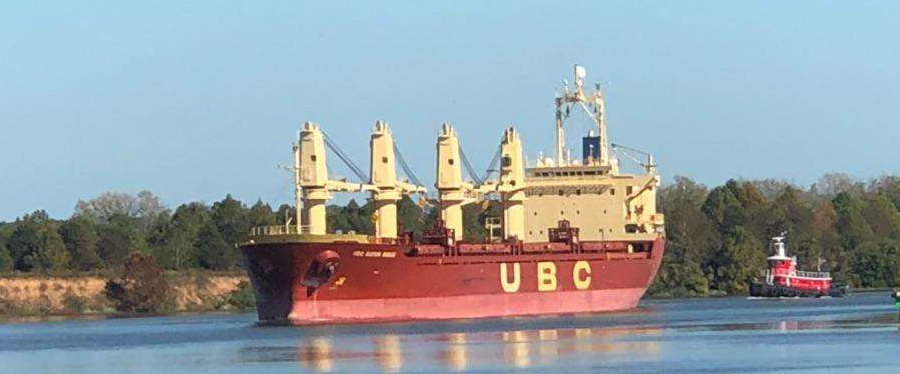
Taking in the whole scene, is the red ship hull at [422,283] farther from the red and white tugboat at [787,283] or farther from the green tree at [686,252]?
the green tree at [686,252]

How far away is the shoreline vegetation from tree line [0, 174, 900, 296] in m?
0.10

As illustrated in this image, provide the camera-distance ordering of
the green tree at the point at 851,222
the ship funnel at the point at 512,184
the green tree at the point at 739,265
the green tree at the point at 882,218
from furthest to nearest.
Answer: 1. the green tree at the point at 882,218
2. the green tree at the point at 851,222
3. the green tree at the point at 739,265
4. the ship funnel at the point at 512,184

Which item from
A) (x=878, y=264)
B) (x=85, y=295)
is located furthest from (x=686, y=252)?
(x=85, y=295)

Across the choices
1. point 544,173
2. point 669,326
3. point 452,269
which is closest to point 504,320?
point 452,269

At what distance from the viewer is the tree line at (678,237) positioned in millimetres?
135500

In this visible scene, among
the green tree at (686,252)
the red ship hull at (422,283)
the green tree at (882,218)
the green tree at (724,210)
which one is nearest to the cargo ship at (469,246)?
the red ship hull at (422,283)

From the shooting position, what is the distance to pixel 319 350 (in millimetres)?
66188

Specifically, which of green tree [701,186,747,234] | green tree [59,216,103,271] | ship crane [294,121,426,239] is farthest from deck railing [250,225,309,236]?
green tree [701,186,747,234]

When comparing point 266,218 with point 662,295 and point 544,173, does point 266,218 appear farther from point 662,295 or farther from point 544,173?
point 544,173

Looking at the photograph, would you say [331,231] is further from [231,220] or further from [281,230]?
[281,230]

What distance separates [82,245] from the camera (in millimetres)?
135125

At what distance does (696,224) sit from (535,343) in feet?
280

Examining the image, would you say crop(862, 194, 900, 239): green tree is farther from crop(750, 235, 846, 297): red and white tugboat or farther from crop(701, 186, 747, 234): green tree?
crop(750, 235, 846, 297): red and white tugboat

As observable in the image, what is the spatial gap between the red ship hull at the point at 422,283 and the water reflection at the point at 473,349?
8.36m
